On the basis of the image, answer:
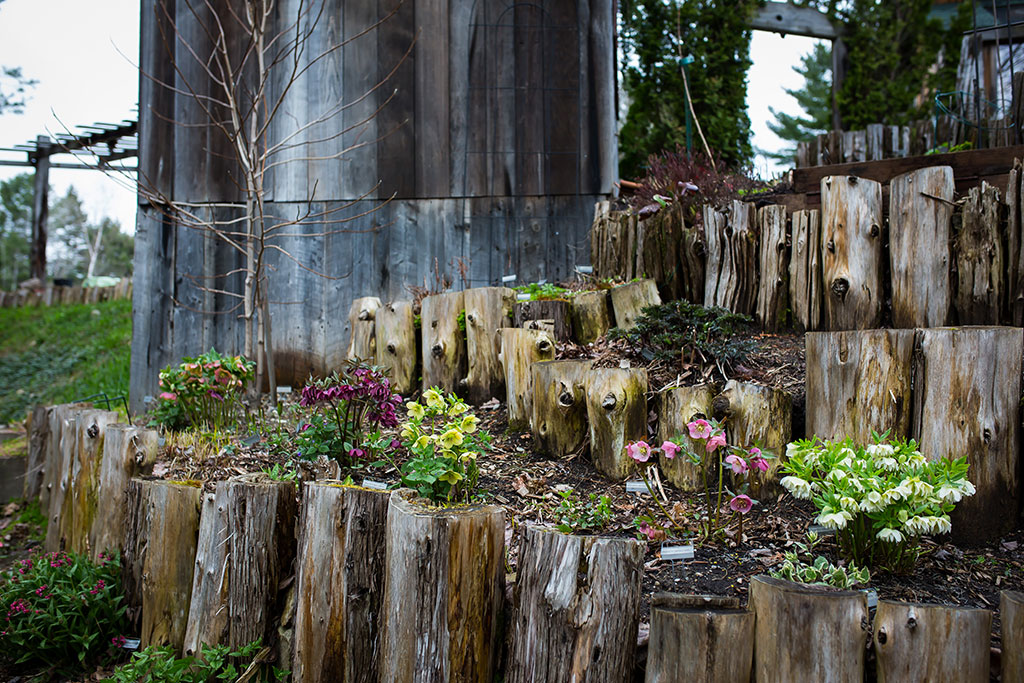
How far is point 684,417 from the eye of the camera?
275cm

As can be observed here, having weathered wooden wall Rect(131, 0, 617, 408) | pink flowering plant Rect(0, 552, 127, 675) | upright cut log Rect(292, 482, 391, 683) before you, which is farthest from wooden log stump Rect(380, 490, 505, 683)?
weathered wooden wall Rect(131, 0, 617, 408)

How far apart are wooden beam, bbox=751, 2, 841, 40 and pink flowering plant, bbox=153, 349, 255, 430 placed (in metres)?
9.63

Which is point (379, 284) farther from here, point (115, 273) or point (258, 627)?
point (115, 273)

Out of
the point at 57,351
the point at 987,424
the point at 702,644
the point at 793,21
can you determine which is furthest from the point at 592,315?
the point at 57,351

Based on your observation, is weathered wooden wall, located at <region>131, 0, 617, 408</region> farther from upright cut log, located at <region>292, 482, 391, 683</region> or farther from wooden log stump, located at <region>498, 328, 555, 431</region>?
upright cut log, located at <region>292, 482, 391, 683</region>

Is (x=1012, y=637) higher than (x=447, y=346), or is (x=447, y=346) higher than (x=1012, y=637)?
(x=447, y=346)

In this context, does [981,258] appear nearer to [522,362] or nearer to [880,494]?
[880,494]

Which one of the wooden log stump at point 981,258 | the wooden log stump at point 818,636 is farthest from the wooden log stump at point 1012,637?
the wooden log stump at point 981,258

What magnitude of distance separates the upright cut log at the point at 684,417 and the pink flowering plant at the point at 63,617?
254 cm

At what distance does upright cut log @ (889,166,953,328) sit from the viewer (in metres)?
3.12

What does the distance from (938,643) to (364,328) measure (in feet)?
11.9

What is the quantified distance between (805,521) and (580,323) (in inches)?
69.4

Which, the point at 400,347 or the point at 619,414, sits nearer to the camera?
the point at 619,414

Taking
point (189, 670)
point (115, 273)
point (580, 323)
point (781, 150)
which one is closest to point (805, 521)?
point (580, 323)
